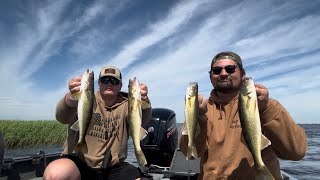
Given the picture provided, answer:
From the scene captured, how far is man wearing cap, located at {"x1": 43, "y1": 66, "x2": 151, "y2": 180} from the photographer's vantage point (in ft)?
15.7

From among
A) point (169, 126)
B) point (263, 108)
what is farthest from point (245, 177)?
point (169, 126)

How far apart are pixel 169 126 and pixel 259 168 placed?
5.21m

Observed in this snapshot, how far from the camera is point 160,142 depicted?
8.27 meters

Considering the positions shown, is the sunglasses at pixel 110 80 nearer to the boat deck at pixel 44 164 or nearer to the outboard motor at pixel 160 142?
the boat deck at pixel 44 164

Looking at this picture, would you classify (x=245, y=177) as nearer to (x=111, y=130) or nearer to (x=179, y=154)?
(x=111, y=130)

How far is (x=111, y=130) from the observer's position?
5230 mm

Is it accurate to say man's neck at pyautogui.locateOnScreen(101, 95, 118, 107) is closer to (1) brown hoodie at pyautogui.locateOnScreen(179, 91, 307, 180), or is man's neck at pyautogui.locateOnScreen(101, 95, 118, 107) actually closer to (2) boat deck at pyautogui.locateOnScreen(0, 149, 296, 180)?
(1) brown hoodie at pyautogui.locateOnScreen(179, 91, 307, 180)

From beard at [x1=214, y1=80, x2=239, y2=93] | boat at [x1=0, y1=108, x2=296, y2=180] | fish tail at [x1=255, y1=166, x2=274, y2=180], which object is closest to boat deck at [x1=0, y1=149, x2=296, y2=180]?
boat at [x1=0, y1=108, x2=296, y2=180]

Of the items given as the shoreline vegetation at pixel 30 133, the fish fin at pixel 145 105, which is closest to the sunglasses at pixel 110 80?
the fish fin at pixel 145 105

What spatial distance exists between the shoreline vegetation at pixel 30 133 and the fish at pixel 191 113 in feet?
75.1

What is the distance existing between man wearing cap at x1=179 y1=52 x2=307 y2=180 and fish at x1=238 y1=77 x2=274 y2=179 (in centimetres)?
28

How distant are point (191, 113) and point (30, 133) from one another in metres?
24.8

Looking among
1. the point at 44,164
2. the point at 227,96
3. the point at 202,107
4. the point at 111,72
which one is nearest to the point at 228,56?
the point at 227,96

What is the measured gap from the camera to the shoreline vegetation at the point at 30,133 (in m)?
24.2
